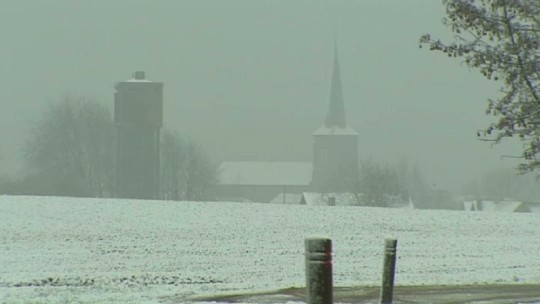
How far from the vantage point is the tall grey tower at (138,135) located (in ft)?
446

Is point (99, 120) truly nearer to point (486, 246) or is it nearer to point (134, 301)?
point (486, 246)

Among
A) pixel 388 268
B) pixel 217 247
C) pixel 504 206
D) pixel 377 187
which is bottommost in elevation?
pixel 504 206

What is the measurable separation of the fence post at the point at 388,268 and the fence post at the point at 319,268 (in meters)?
6.18

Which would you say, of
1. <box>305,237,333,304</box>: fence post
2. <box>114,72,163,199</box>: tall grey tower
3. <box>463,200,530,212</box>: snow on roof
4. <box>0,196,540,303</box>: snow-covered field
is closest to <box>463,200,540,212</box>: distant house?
<box>463,200,530,212</box>: snow on roof

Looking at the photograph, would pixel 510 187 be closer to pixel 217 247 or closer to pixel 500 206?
pixel 500 206

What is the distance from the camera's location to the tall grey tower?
136000 millimetres

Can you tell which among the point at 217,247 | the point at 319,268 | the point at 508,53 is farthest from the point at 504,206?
the point at 319,268

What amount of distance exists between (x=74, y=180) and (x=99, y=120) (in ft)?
57.0

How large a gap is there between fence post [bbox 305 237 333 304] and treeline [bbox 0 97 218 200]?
112 m

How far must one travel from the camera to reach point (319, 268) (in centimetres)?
743

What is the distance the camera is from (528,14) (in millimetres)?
15703

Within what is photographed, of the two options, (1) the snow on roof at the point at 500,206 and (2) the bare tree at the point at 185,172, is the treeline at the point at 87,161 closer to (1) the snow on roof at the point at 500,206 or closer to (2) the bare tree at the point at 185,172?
(2) the bare tree at the point at 185,172

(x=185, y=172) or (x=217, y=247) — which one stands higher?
(x=217, y=247)

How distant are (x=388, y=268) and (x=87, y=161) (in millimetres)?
120959
